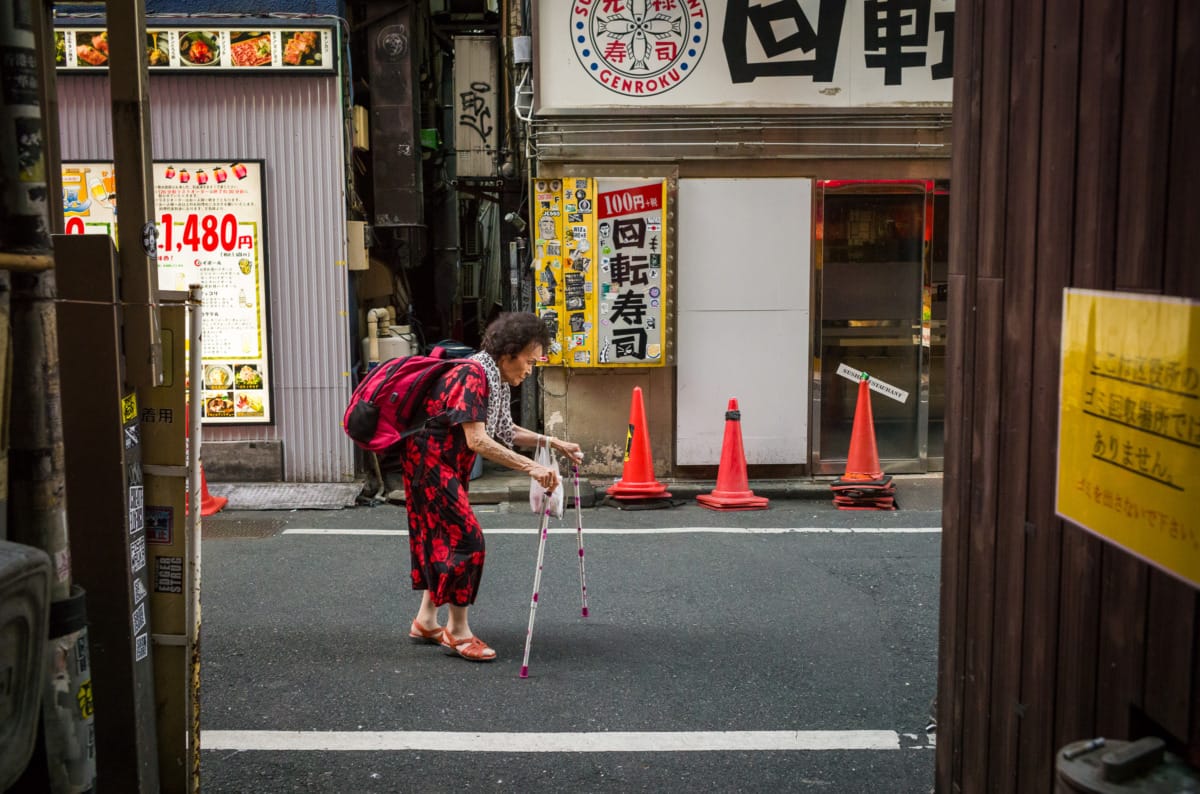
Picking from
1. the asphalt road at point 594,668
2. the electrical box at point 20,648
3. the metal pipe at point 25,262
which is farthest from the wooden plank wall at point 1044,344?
the metal pipe at point 25,262

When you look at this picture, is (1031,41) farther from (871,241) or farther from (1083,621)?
(871,241)

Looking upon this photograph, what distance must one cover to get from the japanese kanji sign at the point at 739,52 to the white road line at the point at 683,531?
13.6 ft

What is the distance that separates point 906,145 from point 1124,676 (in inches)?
356

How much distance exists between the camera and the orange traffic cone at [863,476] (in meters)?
10.1

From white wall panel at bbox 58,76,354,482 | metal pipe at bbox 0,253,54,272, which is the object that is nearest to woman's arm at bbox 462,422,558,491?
metal pipe at bbox 0,253,54,272

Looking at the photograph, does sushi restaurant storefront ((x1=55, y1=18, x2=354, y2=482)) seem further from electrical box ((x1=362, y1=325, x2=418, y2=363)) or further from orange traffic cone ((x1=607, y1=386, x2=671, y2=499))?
orange traffic cone ((x1=607, y1=386, x2=671, y2=499))

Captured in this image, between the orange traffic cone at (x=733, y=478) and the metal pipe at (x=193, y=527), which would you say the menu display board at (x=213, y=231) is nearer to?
the orange traffic cone at (x=733, y=478)

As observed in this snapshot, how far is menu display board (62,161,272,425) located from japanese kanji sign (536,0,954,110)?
9.87 feet

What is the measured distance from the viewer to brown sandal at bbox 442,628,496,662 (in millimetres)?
6137

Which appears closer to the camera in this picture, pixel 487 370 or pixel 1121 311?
pixel 1121 311

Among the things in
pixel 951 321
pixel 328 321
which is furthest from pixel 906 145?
pixel 951 321

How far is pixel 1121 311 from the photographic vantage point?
98.3 inches

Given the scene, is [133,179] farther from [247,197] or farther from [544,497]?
[247,197]

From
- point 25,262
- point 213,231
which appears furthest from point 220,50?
point 25,262
